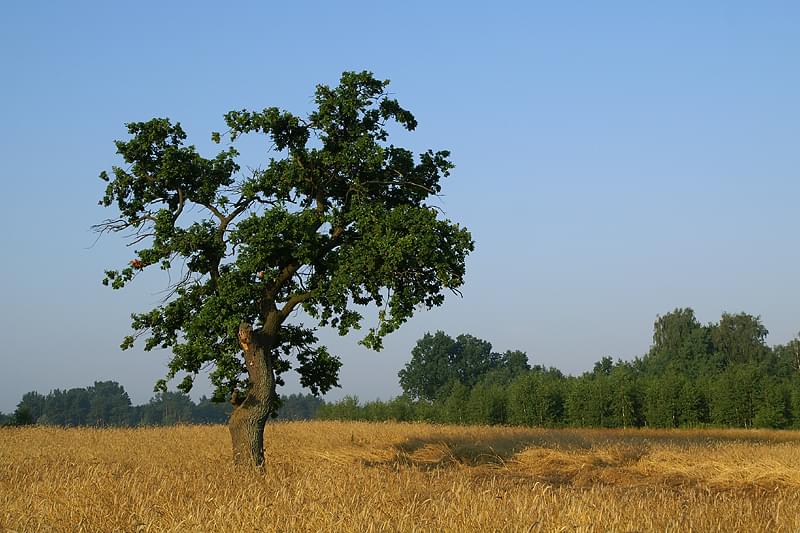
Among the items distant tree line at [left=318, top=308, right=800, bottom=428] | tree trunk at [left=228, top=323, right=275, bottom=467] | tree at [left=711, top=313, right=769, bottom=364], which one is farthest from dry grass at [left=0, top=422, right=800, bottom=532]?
tree at [left=711, top=313, right=769, bottom=364]

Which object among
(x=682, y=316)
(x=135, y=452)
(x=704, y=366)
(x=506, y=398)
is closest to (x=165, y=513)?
(x=135, y=452)

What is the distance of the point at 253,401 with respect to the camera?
70.3 ft

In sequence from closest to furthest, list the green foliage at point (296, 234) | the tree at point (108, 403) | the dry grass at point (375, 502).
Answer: the dry grass at point (375, 502) → the green foliage at point (296, 234) → the tree at point (108, 403)

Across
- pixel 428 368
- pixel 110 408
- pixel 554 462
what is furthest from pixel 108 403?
pixel 554 462

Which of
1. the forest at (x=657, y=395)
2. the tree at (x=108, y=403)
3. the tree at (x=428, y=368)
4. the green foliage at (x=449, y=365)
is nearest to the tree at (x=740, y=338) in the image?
the forest at (x=657, y=395)

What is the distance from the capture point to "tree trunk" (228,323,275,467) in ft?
69.4

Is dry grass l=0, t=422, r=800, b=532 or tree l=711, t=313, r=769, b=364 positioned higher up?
tree l=711, t=313, r=769, b=364

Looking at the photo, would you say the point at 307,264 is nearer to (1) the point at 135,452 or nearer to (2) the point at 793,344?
(1) the point at 135,452

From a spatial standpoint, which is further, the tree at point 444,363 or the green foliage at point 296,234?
the tree at point 444,363

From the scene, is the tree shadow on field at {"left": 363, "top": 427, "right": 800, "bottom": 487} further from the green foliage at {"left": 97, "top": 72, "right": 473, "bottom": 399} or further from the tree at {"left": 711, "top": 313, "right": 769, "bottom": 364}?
the tree at {"left": 711, "top": 313, "right": 769, "bottom": 364}

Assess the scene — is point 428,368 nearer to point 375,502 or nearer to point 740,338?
point 740,338

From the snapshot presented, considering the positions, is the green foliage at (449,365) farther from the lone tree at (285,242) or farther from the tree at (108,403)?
the lone tree at (285,242)

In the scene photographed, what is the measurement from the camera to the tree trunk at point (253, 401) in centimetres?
2114

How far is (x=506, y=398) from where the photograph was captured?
→ 231 ft
